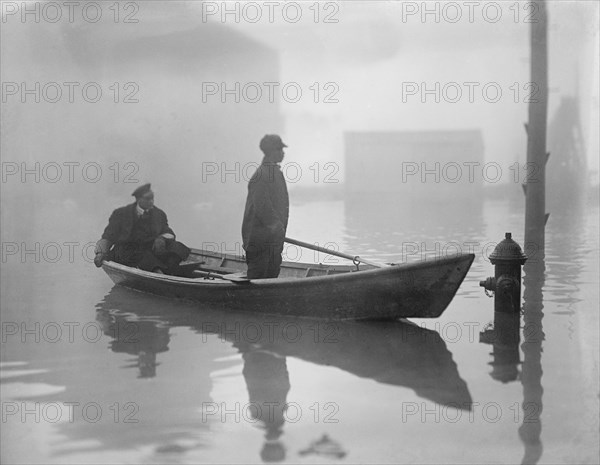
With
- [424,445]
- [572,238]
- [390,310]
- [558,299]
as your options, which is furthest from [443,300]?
[572,238]

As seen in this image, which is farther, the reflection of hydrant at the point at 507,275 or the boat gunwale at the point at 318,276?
the reflection of hydrant at the point at 507,275

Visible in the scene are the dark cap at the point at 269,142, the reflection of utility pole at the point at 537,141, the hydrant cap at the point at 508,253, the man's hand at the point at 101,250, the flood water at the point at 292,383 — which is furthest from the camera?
the reflection of utility pole at the point at 537,141

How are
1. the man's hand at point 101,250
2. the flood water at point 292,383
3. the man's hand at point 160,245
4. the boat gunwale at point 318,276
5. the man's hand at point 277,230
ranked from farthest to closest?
1. the man's hand at point 160,245
2. the man's hand at point 101,250
3. the man's hand at point 277,230
4. the boat gunwale at point 318,276
5. the flood water at point 292,383

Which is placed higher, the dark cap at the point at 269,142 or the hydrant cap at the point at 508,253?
the dark cap at the point at 269,142

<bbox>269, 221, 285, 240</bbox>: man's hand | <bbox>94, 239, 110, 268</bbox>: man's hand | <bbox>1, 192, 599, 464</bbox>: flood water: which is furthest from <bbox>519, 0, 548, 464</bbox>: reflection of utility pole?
<bbox>94, 239, 110, 268</bbox>: man's hand

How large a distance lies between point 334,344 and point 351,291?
A: 696 mm

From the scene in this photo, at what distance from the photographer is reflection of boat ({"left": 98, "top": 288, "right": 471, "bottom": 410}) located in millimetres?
4547

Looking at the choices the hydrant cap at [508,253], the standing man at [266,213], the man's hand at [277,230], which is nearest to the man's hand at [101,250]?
the standing man at [266,213]

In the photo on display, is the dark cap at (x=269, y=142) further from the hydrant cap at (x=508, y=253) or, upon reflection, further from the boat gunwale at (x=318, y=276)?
the hydrant cap at (x=508, y=253)

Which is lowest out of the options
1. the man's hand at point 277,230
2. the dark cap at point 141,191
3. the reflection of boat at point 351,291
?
the reflection of boat at point 351,291

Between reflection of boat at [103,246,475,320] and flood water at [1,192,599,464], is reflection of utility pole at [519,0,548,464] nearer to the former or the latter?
flood water at [1,192,599,464]

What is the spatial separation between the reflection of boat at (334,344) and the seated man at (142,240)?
3.51 feet

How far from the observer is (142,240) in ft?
27.1

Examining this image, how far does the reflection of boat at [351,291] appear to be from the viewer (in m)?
5.80
